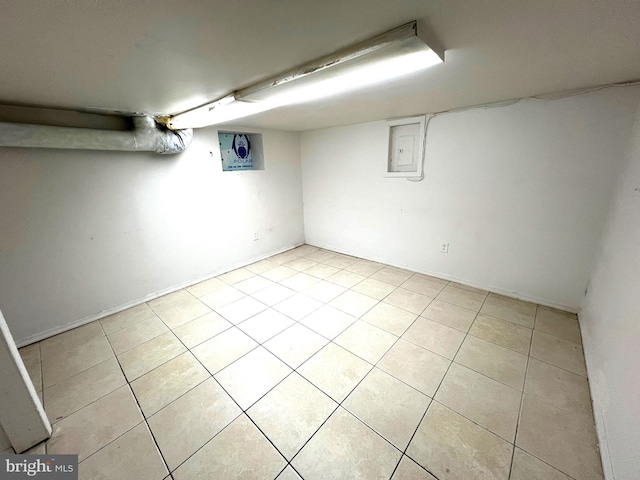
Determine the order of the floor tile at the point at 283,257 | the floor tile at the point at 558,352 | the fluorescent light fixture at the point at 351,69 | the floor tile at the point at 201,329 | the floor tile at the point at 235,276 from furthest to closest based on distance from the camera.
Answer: the floor tile at the point at 283,257, the floor tile at the point at 235,276, the floor tile at the point at 201,329, the floor tile at the point at 558,352, the fluorescent light fixture at the point at 351,69

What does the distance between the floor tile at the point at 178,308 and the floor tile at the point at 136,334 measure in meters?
0.08

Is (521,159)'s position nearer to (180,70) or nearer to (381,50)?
(381,50)

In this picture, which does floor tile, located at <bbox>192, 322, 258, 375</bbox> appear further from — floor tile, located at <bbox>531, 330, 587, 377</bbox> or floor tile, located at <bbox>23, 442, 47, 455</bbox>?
floor tile, located at <bbox>531, 330, 587, 377</bbox>

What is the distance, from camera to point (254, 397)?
5.17 ft

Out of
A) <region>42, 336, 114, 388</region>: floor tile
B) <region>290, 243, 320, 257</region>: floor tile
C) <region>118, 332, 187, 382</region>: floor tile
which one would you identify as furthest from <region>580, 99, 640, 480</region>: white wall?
<region>290, 243, 320, 257</region>: floor tile

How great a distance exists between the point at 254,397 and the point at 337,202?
299 centimetres

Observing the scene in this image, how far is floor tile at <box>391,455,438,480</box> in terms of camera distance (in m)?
1.14

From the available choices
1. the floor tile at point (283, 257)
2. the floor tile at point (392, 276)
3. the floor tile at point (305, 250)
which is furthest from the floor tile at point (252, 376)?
the floor tile at point (305, 250)

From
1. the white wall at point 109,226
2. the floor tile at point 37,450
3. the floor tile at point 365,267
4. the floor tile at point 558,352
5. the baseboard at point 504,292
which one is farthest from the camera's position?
the floor tile at point 365,267

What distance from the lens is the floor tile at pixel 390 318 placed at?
2203 millimetres

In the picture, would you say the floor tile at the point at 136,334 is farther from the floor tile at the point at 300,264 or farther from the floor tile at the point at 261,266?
the floor tile at the point at 300,264

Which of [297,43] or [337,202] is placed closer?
[297,43]

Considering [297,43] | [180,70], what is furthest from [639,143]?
[180,70]

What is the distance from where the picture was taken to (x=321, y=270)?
3.50 m
